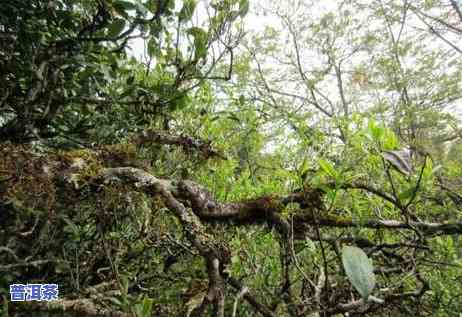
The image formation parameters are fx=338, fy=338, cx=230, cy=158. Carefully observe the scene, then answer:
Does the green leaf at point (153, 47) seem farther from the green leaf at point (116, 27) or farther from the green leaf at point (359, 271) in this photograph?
the green leaf at point (359, 271)

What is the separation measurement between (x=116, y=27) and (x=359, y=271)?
1182mm

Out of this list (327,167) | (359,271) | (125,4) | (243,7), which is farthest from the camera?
(243,7)

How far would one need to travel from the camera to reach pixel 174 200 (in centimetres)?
71

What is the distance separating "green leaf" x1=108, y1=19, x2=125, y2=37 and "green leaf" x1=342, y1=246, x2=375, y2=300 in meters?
1.13

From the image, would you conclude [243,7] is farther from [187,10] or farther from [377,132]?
[377,132]

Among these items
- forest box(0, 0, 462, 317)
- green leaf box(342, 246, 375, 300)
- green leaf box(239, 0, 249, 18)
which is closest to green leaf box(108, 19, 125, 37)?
forest box(0, 0, 462, 317)

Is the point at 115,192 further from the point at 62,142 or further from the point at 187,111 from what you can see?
the point at 187,111

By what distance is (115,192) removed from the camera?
2.73 ft

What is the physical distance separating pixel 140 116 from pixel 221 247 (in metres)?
1.02

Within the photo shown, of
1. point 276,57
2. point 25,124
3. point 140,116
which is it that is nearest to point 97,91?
point 140,116

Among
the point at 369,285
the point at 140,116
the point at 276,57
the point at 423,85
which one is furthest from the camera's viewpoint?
the point at 276,57

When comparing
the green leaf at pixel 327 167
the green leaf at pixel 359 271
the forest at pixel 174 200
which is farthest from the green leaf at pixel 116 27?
the green leaf at pixel 359 271

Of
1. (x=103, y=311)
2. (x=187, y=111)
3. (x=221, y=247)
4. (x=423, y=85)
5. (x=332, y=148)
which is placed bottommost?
(x=103, y=311)

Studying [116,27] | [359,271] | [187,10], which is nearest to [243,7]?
[187,10]
